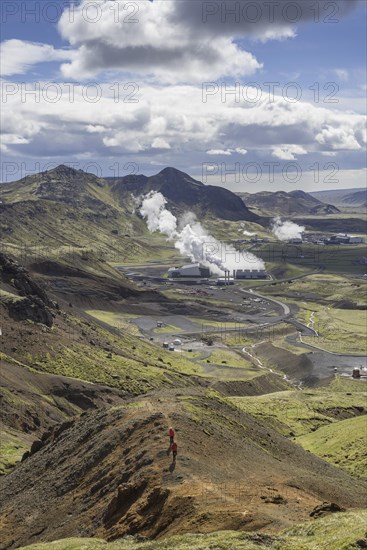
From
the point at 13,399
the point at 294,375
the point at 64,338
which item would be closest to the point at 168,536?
the point at 13,399

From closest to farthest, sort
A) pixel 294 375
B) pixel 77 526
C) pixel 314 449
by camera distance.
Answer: pixel 77 526, pixel 314 449, pixel 294 375

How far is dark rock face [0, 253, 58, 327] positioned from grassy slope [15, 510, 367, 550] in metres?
94.4

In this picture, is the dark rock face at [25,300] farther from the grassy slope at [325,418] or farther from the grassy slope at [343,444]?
the grassy slope at [343,444]

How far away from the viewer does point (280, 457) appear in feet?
193

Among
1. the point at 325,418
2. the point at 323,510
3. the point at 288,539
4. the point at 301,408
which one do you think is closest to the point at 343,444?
the point at 325,418

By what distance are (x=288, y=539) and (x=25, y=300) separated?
10499 centimetres

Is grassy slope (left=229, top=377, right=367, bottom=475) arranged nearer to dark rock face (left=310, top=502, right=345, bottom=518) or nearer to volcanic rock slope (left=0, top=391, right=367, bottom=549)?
volcanic rock slope (left=0, top=391, right=367, bottom=549)

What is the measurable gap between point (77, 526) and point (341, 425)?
5911 cm

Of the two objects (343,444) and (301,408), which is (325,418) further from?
(343,444)

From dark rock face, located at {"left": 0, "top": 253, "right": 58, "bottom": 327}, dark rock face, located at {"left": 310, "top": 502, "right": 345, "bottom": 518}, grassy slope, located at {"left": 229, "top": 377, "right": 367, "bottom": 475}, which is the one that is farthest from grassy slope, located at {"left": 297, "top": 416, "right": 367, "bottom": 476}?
dark rock face, located at {"left": 0, "top": 253, "right": 58, "bottom": 327}

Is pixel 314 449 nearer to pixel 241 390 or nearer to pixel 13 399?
pixel 13 399

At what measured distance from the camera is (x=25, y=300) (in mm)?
130000

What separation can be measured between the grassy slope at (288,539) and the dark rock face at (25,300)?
9437 cm

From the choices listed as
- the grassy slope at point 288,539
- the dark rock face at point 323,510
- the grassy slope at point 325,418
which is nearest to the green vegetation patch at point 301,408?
the grassy slope at point 325,418
